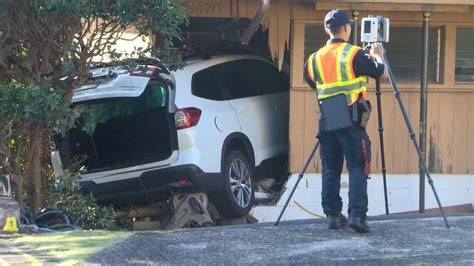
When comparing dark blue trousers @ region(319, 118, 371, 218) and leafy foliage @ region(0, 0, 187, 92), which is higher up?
leafy foliage @ region(0, 0, 187, 92)

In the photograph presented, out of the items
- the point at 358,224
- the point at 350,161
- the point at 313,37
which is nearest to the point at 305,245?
the point at 358,224

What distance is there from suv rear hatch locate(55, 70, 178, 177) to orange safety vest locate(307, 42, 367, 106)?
7.82 ft

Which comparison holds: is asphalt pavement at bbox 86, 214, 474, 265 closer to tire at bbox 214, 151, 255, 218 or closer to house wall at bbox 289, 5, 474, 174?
tire at bbox 214, 151, 255, 218

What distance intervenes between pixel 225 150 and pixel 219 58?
1.19 meters

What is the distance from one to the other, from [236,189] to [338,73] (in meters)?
3.06

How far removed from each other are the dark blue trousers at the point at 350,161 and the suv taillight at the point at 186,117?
2.18m

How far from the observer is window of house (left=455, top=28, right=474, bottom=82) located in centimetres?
1005

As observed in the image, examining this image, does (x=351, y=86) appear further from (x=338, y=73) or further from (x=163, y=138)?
(x=163, y=138)

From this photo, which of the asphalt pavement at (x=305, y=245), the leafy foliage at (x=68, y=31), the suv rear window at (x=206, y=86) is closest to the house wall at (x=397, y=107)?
the suv rear window at (x=206, y=86)

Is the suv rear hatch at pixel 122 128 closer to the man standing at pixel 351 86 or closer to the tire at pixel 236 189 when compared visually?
→ the tire at pixel 236 189

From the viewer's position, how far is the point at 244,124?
30.9ft

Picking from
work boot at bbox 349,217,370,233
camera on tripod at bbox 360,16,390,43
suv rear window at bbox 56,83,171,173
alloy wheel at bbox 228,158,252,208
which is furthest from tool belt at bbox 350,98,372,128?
alloy wheel at bbox 228,158,252,208

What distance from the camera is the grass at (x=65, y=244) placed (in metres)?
5.90

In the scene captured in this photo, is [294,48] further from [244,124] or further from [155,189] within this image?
A: [155,189]
